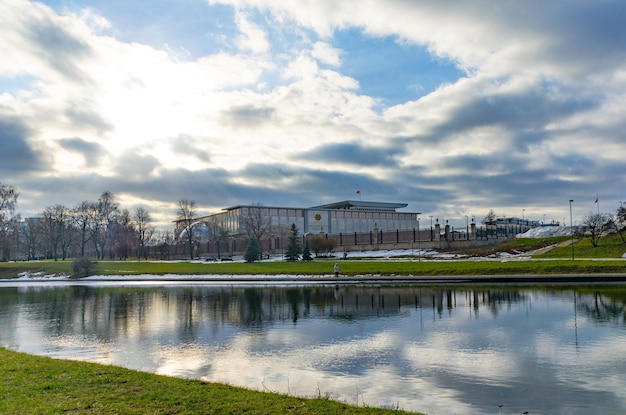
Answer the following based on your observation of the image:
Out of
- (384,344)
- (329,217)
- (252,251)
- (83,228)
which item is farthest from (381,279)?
(329,217)

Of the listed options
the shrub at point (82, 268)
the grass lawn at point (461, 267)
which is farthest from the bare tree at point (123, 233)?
the shrub at point (82, 268)

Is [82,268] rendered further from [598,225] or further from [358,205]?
[358,205]

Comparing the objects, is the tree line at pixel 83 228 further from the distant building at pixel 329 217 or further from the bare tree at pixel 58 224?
the distant building at pixel 329 217

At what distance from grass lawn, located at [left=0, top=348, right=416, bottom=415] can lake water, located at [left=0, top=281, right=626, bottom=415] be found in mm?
1119

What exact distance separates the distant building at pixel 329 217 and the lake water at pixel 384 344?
4078 inches

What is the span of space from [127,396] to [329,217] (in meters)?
132

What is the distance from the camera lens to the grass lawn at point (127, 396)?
25.3 ft

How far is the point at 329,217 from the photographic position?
461ft

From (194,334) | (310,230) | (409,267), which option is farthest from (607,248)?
(310,230)

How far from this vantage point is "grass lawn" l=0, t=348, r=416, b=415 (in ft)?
25.3

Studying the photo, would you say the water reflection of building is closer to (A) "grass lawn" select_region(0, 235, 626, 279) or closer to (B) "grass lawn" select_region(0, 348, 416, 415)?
(B) "grass lawn" select_region(0, 348, 416, 415)

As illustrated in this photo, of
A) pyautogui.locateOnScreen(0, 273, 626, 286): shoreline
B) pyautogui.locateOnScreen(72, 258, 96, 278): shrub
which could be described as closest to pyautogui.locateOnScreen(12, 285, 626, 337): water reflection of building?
pyautogui.locateOnScreen(0, 273, 626, 286): shoreline

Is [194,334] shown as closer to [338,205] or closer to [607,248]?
[607,248]

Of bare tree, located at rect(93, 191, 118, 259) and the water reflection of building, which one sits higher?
bare tree, located at rect(93, 191, 118, 259)
